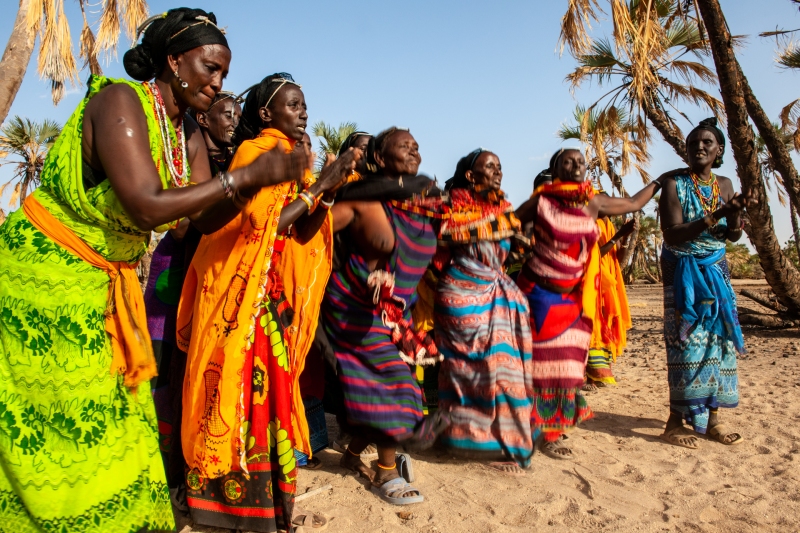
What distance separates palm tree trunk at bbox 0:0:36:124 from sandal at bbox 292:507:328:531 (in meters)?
6.67

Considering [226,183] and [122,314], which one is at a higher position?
[226,183]

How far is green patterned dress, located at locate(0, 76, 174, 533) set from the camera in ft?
6.45

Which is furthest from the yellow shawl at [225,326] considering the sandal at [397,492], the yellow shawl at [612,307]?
the yellow shawl at [612,307]

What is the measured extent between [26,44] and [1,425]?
7.37 m

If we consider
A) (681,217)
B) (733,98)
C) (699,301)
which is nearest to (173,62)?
(681,217)

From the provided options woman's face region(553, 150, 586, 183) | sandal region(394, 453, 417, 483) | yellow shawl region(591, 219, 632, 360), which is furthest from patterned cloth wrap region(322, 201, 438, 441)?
yellow shawl region(591, 219, 632, 360)

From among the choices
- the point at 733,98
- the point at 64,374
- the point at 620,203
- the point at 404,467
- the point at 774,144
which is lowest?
the point at 404,467

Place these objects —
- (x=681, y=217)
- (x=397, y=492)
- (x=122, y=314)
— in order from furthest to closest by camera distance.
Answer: (x=681, y=217), (x=397, y=492), (x=122, y=314)

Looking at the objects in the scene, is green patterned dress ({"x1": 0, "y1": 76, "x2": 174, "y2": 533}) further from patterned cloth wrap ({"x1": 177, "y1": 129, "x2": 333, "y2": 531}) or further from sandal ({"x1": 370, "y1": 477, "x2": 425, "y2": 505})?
sandal ({"x1": 370, "y1": 477, "x2": 425, "y2": 505})

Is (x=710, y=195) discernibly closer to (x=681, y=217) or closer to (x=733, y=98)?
(x=681, y=217)

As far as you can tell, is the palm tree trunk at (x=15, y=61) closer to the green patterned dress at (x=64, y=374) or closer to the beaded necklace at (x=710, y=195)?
the green patterned dress at (x=64, y=374)

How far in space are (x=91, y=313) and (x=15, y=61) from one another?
7.07 meters

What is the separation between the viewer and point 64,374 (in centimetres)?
200

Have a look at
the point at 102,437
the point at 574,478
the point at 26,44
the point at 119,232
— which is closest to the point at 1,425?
the point at 102,437
